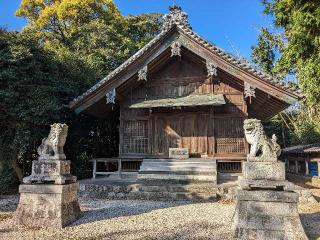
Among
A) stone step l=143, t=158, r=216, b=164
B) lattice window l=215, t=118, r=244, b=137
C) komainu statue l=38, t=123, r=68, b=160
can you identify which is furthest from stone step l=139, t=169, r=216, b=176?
komainu statue l=38, t=123, r=68, b=160

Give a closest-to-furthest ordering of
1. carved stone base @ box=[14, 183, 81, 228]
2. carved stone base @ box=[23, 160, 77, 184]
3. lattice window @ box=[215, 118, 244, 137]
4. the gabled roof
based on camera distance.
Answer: carved stone base @ box=[14, 183, 81, 228]
carved stone base @ box=[23, 160, 77, 184]
the gabled roof
lattice window @ box=[215, 118, 244, 137]

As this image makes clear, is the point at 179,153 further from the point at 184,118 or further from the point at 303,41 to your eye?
the point at 303,41

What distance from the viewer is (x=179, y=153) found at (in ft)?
47.3

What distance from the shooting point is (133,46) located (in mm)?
27969

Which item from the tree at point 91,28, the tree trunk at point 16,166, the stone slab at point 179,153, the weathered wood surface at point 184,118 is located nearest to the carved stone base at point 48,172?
the tree trunk at point 16,166

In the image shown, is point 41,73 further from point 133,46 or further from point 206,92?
point 133,46

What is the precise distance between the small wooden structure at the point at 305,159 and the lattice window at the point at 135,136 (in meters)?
8.93

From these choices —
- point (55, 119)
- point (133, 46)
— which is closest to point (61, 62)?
point (55, 119)

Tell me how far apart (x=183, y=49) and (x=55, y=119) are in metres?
6.64

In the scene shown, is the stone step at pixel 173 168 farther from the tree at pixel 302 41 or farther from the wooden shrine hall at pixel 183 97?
the tree at pixel 302 41

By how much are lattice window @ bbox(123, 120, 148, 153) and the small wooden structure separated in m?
8.93

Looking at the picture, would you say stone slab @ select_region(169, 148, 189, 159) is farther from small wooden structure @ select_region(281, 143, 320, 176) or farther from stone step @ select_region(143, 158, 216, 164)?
small wooden structure @ select_region(281, 143, 320, 176)

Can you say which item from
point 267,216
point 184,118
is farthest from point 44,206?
point 184,118

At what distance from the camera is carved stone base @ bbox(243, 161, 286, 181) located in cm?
627
